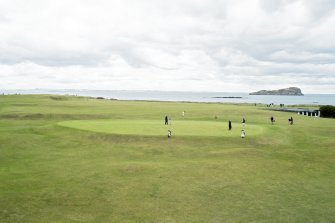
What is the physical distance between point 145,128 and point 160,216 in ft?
89.4

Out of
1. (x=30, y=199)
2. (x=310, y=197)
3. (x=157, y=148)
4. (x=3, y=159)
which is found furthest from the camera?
(x=157, y=148)

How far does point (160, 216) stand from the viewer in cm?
1838

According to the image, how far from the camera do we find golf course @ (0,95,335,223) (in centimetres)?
1886

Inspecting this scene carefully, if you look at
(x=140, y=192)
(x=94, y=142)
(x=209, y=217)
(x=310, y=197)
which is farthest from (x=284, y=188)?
(x=94, y=142)

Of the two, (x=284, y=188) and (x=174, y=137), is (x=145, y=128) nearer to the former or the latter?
(x=174, y=137)

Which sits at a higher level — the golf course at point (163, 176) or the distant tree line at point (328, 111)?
the distant tree line at point (328, 111)

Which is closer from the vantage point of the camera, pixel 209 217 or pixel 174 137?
pixel 209 217

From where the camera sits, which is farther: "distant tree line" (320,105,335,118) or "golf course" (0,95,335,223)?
"distant tree line" (320,105,335,118)

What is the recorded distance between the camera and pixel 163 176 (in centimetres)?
2544

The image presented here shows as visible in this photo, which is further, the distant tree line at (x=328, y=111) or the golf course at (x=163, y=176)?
the distant tree line at (x=328, y=111)

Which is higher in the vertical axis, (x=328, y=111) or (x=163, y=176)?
(x=328, y=111)

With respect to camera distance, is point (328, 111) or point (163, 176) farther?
point (328, 111)

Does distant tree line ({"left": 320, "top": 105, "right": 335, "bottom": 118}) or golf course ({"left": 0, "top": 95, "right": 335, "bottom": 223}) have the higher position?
distant tree line ({"left": 320, "top": 105, "right": 335, "bottom": 118})

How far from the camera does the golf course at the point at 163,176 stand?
61.9 feet
